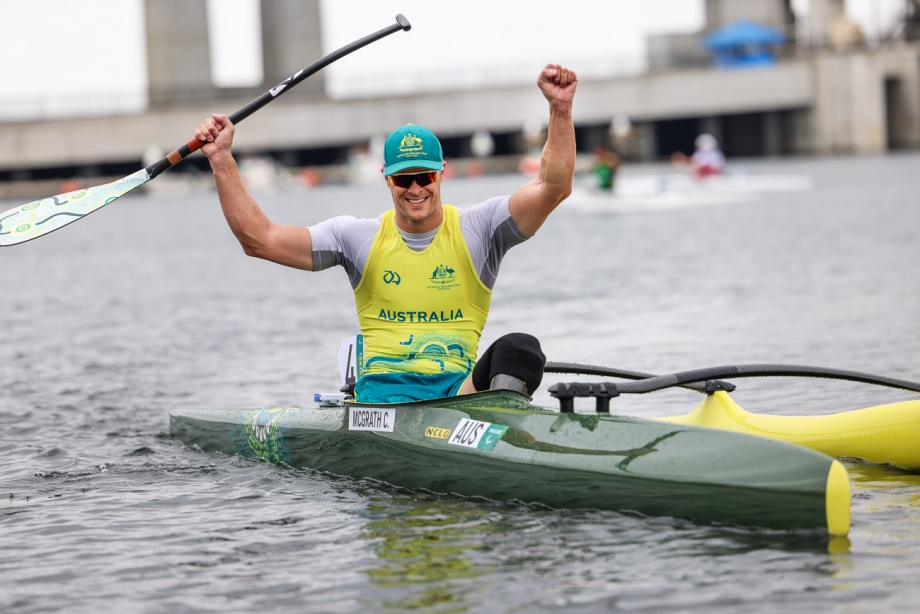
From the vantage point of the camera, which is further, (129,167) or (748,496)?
(129,167)

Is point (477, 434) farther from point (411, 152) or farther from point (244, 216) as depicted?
point (244, 216)

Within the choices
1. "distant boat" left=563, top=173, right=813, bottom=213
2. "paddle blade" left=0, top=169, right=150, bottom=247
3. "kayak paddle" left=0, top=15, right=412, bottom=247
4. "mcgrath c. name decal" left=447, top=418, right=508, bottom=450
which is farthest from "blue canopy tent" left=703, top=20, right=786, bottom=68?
"mcgrath c. name decal" left=447, top=418, right=508, bottom=450

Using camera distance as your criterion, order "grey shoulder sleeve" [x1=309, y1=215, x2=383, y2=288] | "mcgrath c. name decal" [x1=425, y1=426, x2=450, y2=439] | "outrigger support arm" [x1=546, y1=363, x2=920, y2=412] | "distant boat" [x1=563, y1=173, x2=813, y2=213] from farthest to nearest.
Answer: "distant boat" [x1=563, y1=173, x2=813, y2=213]
"grey shoulder sleeve" [x1=309, y1=215, x2=383, y2=288]
"mcgrath c. name decal" [x1=425, y1=426, x2=450, y2=439]
"outrigger support arm" [x1=546, y1=363, x2=920, y2=412]

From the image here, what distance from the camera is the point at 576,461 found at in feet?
19.2

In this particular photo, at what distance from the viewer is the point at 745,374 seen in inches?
243

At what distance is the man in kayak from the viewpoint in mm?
6309

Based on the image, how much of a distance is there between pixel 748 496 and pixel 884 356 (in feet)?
18.2

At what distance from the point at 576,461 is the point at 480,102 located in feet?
204

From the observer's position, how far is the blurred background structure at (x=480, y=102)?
65.6 meters

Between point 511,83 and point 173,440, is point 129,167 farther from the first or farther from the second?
point 173,440

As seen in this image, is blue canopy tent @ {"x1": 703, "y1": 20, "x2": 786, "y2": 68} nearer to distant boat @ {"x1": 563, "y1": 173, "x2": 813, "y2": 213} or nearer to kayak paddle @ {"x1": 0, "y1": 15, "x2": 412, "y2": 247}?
distant boat @ {"x1": 563, "y1": 173, "x2": 813, "y2": 213}

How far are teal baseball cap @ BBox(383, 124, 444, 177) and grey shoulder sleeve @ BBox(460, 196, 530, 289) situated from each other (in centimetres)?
32

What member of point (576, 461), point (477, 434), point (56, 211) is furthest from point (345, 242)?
point (56, 211)

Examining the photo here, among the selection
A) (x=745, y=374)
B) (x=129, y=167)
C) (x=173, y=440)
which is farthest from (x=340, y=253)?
(x=129, y=167)
